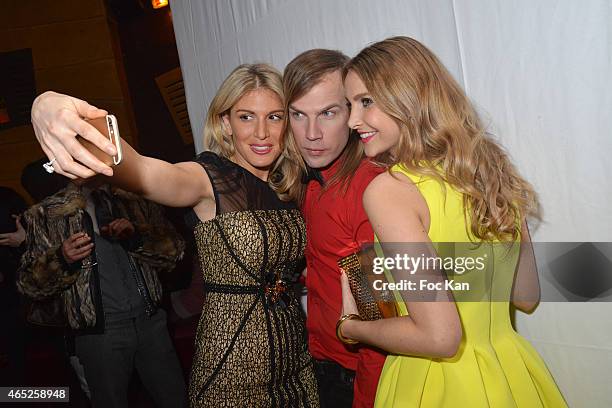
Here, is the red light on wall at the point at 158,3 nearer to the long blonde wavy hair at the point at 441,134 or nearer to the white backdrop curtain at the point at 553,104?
the white backdrop curtain at the point at 553,104

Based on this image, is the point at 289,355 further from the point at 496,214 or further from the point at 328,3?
the point at 328,3

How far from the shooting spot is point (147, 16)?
19.8 ft

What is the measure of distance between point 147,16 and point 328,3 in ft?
15.4

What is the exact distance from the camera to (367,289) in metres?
1.42

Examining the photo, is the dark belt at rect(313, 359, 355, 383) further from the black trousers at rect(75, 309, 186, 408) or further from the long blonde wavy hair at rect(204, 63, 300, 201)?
the black trousers at rect(75, 309, 186, 408)

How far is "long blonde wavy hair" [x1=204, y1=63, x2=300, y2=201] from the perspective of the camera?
6.34 feet

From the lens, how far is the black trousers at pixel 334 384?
71.0 inches

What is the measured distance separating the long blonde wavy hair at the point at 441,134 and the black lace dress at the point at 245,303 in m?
0.64

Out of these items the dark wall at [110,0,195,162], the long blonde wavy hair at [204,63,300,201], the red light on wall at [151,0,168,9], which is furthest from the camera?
the dark wall at [110,0,195,162]

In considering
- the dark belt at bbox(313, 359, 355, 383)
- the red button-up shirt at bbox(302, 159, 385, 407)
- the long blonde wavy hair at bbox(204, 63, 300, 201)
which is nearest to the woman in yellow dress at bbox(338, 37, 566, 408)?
the red button-up shirt at bbox(302, 159, 385, 407)

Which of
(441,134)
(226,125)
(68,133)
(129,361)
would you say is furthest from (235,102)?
(129,361)

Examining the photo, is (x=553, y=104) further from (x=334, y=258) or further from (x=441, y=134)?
(x=334, y=258)

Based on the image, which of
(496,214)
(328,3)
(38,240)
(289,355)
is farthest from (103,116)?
(38,240)

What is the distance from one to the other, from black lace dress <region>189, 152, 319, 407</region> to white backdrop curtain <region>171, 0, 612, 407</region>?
2.57 feet
